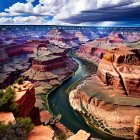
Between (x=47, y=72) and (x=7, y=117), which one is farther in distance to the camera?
(x=47, y=72)

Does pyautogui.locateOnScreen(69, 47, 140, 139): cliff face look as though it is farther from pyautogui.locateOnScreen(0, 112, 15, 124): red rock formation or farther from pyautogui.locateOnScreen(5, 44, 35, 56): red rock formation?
pyautogui.locateOnScreen(5, 44, 35, 56): red rock formation

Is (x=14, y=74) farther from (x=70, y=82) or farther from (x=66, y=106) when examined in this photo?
(x=66, y=106)

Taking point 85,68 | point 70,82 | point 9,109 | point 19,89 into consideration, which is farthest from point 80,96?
point 85,68

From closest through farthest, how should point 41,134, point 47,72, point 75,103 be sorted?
point 41,134, point 75,103, point 47,72

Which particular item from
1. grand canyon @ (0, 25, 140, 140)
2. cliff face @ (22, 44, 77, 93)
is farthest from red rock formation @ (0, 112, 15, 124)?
cliff face @ (22, 44, 77, 93)

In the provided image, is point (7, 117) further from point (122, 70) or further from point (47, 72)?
point (47, 72)

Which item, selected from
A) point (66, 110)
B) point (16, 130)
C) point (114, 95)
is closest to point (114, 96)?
point (114, 95)

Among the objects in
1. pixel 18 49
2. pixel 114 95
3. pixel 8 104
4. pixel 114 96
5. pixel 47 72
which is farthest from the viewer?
pixel 18 49
